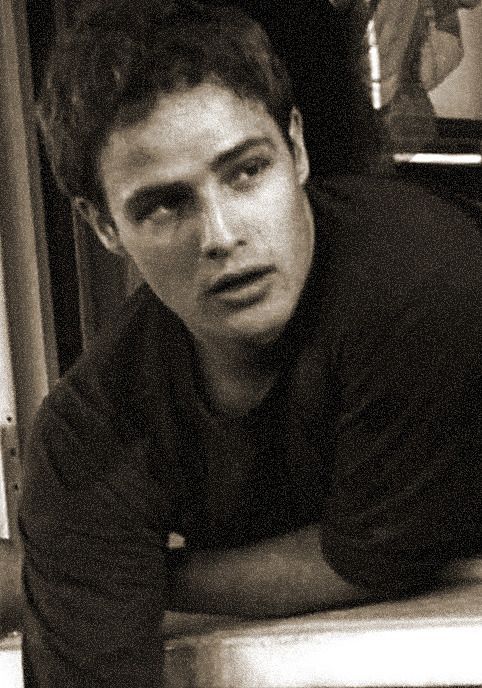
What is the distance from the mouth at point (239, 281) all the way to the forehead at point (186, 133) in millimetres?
108

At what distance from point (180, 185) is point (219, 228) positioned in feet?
0.19

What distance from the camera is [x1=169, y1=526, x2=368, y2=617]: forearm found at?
1.06 metres

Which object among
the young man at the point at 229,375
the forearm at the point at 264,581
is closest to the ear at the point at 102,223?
the young man at the point at 229,375

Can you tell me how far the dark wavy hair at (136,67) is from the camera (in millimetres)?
951

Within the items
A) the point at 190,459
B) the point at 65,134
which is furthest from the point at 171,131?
the point at 190,459

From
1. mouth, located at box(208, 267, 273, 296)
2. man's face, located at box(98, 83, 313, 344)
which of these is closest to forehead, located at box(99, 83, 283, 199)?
man's face, located at box(98, 83, 313, 344)

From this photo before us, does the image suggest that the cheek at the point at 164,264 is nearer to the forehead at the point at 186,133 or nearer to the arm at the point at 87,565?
the forehead at the point at 186,133

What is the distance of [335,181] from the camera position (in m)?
1.13

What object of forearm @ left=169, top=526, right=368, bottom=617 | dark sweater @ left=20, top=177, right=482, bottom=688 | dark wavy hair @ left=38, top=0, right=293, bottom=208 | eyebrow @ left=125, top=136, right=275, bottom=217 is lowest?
forearm @ left=169, top=526, right=368, bottom=617

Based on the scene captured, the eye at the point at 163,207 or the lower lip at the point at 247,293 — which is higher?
the eye at the point at 163,207

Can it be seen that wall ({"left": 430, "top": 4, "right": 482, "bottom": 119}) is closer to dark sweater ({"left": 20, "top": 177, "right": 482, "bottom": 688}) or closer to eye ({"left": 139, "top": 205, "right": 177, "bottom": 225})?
dark sweater ({"left": 20, "top": 177, "right": 482, "bottom": 688})

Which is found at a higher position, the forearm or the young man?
the young man

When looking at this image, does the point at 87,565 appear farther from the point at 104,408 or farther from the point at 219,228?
the point at 219,228

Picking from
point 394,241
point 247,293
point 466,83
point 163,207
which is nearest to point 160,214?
point 163,207
